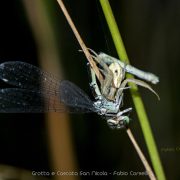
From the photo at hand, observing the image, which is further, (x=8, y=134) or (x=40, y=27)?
(x=8, y=134)

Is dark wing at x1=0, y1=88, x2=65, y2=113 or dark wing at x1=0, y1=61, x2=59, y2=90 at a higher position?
dark wing at x1=0, y1=61, x2=59, y2=90

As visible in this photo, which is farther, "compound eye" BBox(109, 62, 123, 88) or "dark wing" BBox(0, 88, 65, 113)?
"dark wing" BBox(0, 88, 65, 113)

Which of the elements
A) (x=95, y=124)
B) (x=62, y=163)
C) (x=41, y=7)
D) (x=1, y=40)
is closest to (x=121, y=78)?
(x=41, y=7)

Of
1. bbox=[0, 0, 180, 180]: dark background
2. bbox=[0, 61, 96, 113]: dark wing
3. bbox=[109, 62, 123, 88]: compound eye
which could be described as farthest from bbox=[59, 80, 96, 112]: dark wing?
bbox=[0, 0, 180, 180]: dark background

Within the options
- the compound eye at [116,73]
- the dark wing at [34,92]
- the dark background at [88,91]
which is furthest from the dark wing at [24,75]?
the dark background at [88,91]

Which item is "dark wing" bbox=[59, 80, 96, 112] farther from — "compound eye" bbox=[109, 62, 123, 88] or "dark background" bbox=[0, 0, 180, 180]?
"dark background" bbox=[0, 0, 180, 180]

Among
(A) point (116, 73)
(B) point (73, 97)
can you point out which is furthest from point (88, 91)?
(A) point (116, 73)

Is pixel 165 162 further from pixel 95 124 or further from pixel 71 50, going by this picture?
pixel 71 50

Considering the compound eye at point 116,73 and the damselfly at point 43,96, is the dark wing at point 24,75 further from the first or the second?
the compound eye at point 116,73
